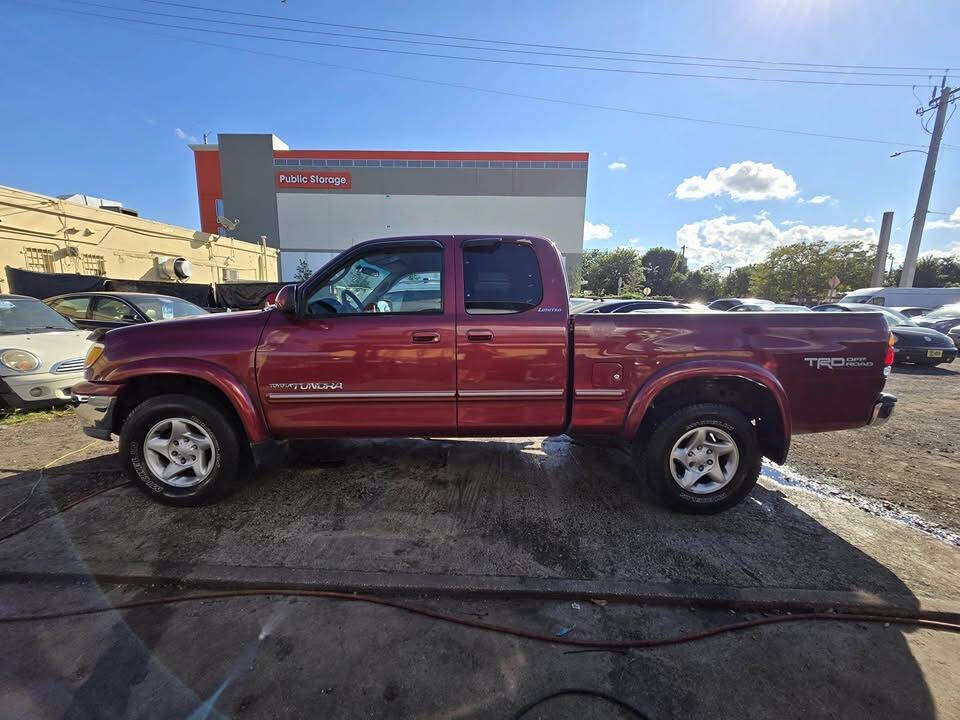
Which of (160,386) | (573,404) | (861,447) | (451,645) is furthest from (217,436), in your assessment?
(861,447)

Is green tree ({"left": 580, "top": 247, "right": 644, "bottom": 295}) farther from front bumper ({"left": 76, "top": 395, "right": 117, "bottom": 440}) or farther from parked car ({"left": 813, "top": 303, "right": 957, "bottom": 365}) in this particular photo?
front bumper ({"left": 76, "top": 395, "right": 117, "bottom": 440})

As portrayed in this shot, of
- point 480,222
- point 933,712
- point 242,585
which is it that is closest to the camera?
point 933,712

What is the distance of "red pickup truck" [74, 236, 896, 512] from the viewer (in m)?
2.90

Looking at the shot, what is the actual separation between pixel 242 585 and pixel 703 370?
126 inches

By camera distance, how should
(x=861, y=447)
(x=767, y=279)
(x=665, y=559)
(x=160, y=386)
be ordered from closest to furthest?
(x=665, y=559) → (x=160, y=386) → (x=861, y=447) → (x=767, y=279)

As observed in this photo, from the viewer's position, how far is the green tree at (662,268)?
74.1 metres

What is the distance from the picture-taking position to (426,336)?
289 cm

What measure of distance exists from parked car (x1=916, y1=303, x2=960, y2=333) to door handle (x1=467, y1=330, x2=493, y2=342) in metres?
14.8

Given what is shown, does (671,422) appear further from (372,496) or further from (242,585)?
(242,585)

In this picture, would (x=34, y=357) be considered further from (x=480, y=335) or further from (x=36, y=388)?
(x=480, y=335)

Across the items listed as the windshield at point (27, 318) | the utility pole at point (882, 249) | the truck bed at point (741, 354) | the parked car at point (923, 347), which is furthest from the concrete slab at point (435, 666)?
the utility pole at point (882, 249)

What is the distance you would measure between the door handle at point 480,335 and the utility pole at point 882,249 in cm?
3781

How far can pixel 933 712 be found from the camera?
1.63 meters

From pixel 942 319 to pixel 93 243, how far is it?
88.9ft
